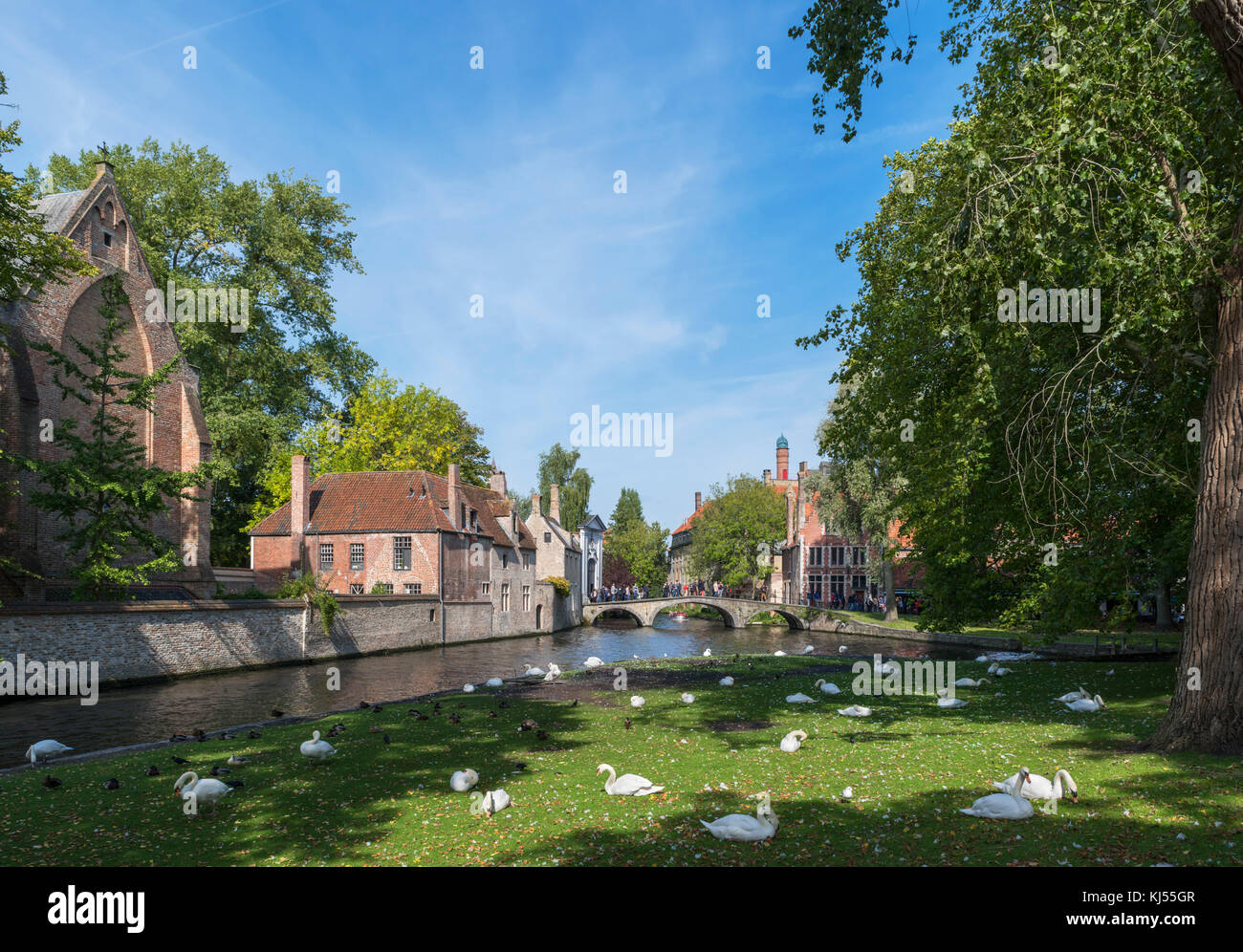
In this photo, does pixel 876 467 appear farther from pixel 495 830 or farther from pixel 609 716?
pixel 495 830

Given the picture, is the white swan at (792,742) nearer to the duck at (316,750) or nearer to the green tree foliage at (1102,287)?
the green tree foliage at (1102,287)

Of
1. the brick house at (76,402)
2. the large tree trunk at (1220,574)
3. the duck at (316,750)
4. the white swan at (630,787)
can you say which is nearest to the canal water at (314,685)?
the brick house at (76,402)

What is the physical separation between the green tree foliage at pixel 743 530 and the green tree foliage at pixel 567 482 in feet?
53.9

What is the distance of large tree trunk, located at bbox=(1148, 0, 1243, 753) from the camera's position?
938 centimetres

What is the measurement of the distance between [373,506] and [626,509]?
225ft

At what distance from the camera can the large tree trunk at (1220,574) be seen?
9.38 meters

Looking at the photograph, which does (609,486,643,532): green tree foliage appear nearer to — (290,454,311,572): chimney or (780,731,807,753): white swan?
(290,454,311,572): chimney

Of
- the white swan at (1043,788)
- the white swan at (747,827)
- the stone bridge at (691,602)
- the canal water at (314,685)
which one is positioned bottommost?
the stone bridge at (691,602)

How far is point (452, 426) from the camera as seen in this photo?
61688 millimetres

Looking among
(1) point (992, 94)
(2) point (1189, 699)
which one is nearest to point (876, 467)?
(1) point (992, 94)

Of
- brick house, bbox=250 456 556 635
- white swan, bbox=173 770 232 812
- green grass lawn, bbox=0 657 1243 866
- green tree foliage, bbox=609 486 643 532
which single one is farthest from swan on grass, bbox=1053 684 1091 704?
green tree foliage, bbox=609 486 643 532

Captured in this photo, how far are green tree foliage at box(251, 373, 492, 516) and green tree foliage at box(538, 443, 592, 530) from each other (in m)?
34.5

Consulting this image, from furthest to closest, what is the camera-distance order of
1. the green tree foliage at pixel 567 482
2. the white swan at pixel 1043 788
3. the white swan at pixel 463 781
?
the green tree foliage at pixel 567 482, the white swan at pixel 463 781, the white swan at pixel 1043 788
